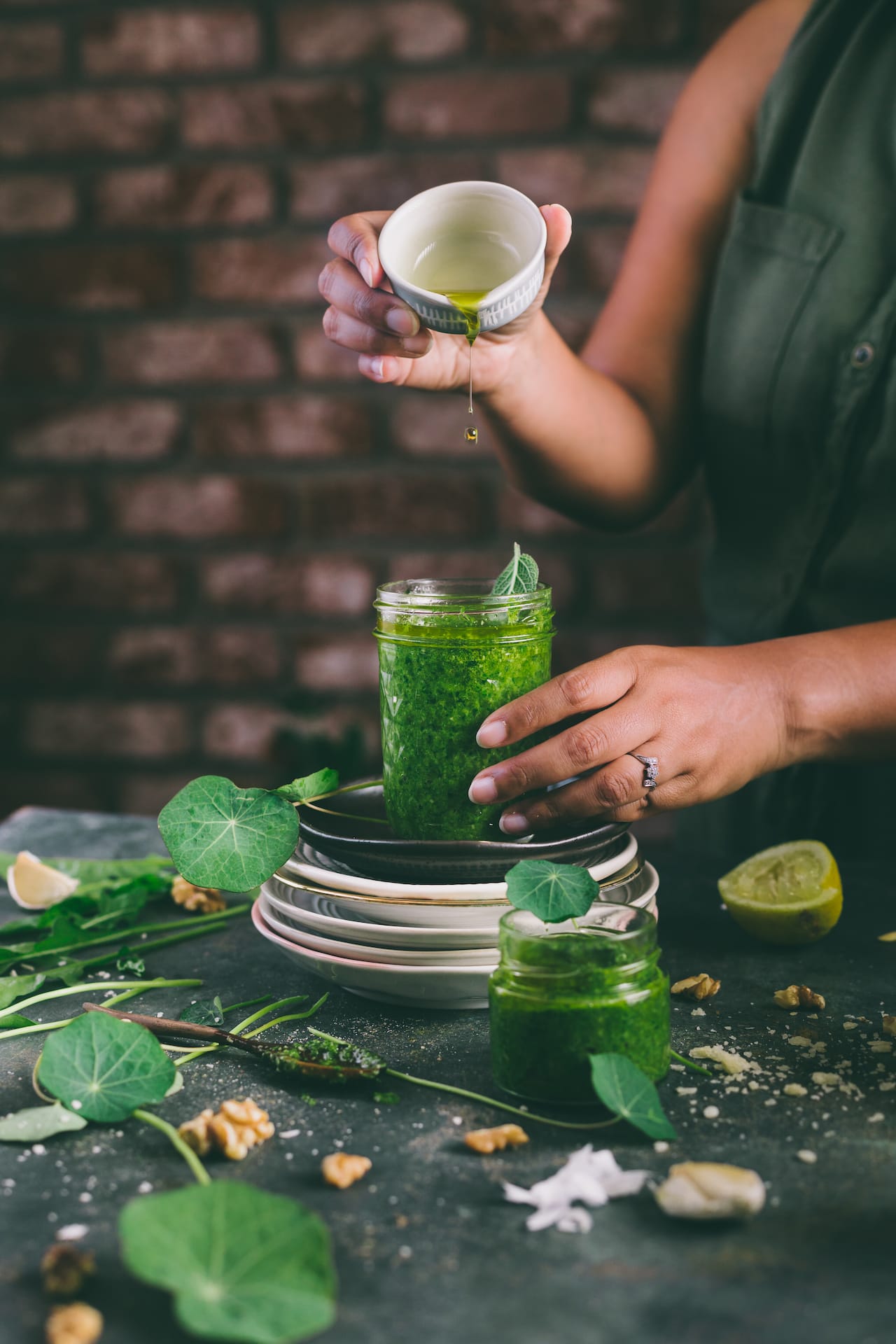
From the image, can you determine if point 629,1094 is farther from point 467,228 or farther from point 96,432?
point 96,432

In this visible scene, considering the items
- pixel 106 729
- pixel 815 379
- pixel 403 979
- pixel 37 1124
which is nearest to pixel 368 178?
pixel 815 379

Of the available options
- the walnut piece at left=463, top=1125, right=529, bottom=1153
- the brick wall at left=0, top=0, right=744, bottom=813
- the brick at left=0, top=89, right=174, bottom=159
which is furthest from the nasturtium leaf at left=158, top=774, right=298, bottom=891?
the brick at left=0, top=89, right=174, bottom=159

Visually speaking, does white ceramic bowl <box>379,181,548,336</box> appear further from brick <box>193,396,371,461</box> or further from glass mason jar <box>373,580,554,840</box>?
brick <box>193,396,371,461</box>

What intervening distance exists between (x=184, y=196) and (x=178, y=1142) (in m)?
1.52

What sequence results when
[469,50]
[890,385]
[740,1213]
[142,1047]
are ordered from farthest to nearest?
[469,50] → [890,385] → [142,1047] → [740,1213]

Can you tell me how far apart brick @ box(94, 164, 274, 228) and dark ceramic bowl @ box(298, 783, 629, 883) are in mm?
1222

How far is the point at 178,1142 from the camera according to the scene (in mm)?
571

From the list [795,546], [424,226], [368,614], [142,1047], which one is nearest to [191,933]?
[142,1047]

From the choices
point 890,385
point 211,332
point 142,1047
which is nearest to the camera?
point 142,1047

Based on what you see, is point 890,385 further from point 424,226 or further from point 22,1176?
point 22,1176

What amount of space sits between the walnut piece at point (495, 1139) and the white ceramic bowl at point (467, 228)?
1.63 ft

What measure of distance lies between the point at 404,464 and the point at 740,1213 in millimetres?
1357

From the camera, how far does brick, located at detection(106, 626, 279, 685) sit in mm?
1830

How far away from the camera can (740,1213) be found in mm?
509
